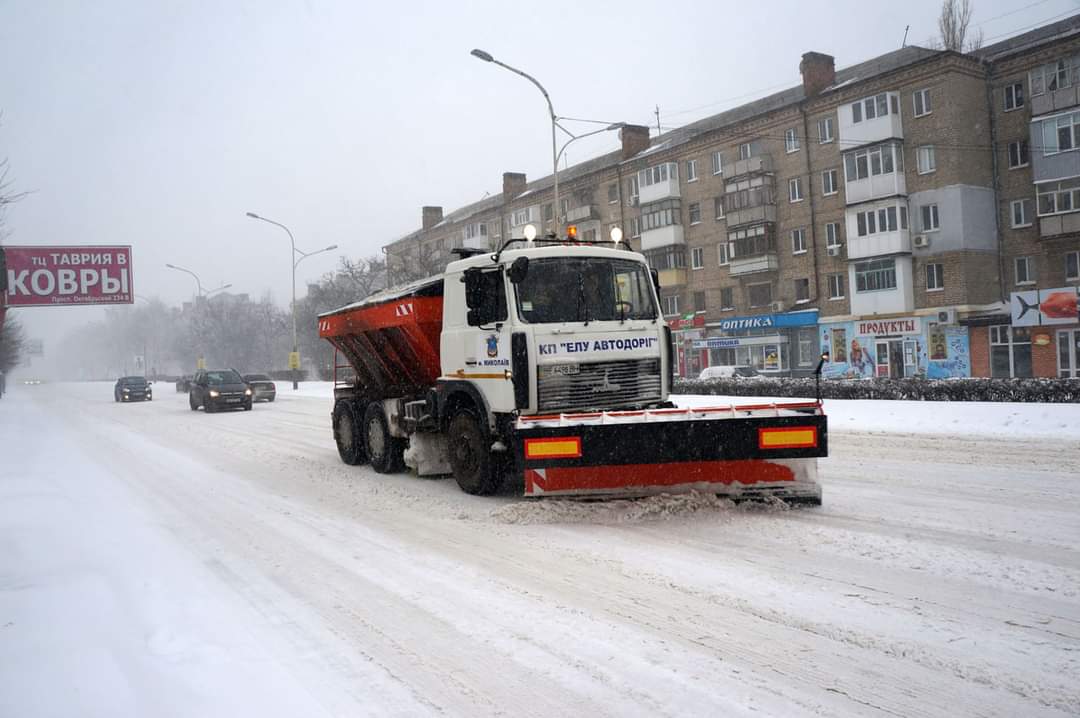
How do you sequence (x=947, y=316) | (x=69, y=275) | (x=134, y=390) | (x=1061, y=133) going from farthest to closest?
(x=134, y=390), (x=947, y=316), (x=1061, y=133), (x=69, y=275)

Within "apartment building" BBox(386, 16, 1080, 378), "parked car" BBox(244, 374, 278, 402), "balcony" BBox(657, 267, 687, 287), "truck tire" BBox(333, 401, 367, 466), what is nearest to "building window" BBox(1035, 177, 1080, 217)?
"apartment building" BBox(386, 16, 1080, 378)

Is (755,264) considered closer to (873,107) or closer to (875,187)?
(875,187)

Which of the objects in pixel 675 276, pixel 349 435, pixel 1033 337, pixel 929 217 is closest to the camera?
pixel 349 435

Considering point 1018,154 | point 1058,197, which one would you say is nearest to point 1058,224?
point 1058,197

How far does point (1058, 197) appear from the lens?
3456 cm

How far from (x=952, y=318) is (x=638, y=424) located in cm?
3435

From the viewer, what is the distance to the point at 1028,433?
13.1 meters

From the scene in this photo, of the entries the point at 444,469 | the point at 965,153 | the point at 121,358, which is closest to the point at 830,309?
the point at 965,153

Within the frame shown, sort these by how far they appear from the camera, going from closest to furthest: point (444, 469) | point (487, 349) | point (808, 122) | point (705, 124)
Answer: point (487, 349)
point (444, 469)
point (808, 122)
point (705, 124)

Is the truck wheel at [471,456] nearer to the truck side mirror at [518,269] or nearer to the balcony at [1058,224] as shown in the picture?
the truck side mirror at [518,269]

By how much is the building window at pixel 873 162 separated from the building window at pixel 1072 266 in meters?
8.28

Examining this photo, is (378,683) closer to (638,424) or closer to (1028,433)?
(638,424)

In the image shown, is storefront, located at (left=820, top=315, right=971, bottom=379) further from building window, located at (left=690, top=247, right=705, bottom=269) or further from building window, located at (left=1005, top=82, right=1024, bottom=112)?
building window, located at (left=1005, top=82, right=1024, bottom=112)

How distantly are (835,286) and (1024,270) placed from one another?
8539mm
